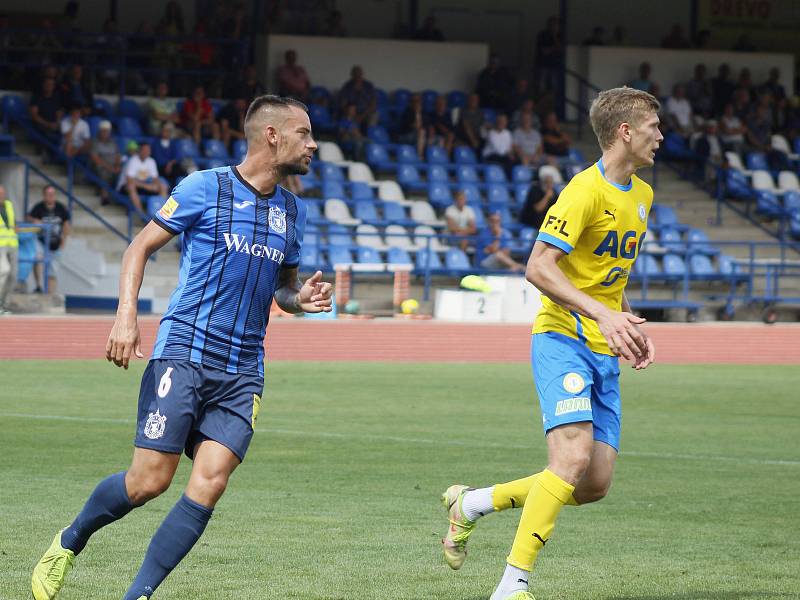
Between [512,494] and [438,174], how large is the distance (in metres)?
22.9

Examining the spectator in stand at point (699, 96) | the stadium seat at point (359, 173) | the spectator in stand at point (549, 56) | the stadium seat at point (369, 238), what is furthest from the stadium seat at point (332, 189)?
the spectator in stand at point (699, 96)

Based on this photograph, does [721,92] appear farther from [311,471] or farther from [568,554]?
[568,554]

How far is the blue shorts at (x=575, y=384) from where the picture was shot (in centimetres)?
612

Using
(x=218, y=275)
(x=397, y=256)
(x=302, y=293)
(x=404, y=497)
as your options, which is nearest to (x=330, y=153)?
(x=397, y=256)

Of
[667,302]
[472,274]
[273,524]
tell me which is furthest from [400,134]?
[273,524]

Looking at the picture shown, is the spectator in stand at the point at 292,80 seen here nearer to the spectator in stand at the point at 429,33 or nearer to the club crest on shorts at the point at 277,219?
the spectator in stand at the point at 429,33

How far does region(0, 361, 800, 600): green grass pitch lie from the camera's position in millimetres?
6609

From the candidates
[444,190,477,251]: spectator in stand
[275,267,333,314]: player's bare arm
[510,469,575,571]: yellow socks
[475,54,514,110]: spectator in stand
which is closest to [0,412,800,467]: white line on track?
[510,469,575,571]: yellow socks

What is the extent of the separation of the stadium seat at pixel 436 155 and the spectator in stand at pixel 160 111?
5.24m

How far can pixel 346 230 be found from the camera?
26.6m

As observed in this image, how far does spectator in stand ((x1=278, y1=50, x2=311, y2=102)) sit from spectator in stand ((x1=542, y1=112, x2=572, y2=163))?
17.2ft

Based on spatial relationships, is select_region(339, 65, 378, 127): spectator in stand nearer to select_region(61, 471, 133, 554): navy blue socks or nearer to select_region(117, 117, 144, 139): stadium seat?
select_region(117, 117, 144, 139): stadium seat

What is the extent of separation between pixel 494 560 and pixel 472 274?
1925cm

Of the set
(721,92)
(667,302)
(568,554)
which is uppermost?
(721,92)
